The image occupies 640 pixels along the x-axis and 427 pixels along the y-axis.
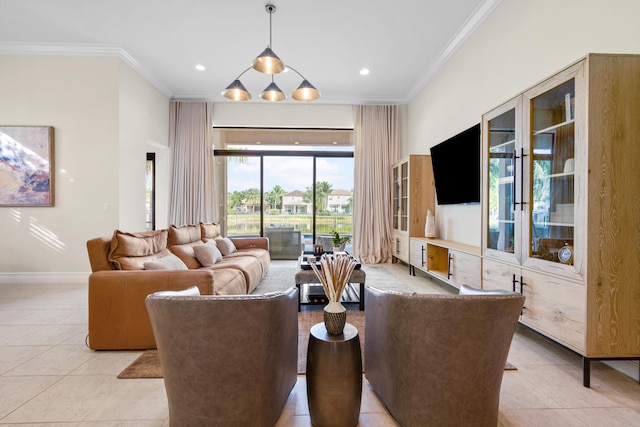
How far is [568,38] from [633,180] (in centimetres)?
134

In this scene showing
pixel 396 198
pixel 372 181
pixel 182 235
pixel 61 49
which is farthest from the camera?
pixel 372 181

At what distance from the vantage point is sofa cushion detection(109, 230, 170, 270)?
2402 mm

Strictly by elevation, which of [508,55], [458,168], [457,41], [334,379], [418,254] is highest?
[457,41]

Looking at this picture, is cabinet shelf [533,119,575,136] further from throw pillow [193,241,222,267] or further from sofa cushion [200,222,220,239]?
sofa cushion [200,222,220,239]

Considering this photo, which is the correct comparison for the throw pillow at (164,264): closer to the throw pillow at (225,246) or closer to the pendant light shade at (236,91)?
the throw pillow at (225,246)

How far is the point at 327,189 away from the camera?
611 centimetres

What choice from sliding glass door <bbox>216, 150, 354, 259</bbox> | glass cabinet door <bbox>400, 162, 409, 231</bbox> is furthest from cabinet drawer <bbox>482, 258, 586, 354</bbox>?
sliding glass door <bbox>216, 150, 354, 259</bbox>

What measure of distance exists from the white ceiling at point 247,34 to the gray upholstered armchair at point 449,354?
3.27 metres

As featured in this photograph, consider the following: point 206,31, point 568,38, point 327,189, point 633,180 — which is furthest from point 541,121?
point 327,189

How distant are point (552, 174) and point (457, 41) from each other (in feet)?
8.70

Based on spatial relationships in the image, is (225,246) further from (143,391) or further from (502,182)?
(502,182)

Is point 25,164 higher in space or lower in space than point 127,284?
higher

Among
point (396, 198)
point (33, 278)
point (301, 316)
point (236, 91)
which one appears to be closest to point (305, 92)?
point (236, 91)

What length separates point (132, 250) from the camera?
2510mm
